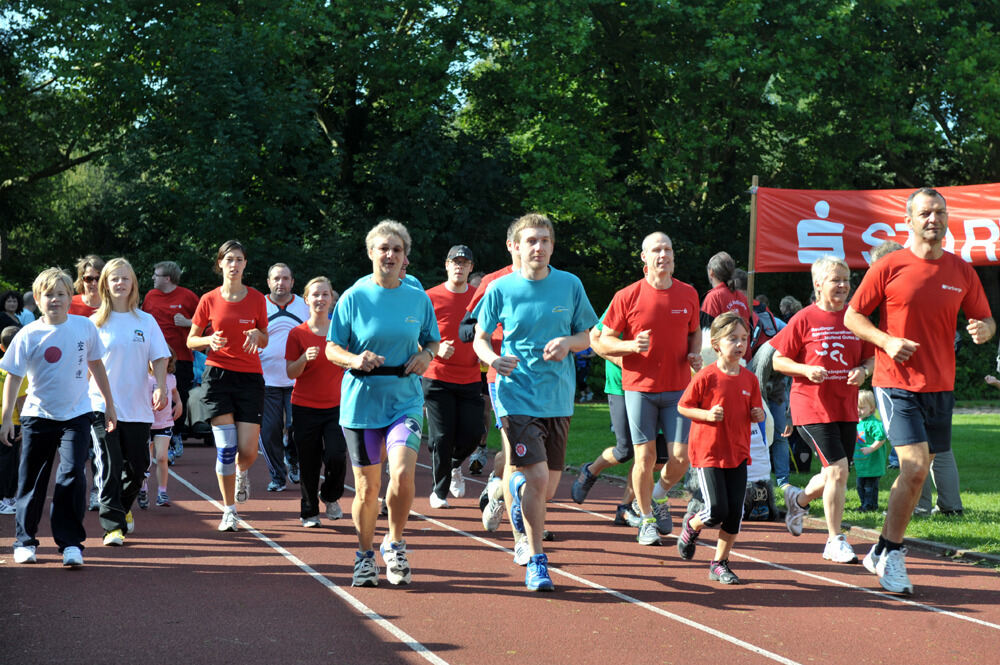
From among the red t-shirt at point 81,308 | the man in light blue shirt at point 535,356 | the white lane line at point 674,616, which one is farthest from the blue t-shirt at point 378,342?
the red t-shirt at point 81,308

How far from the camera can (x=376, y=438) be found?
7.25 meters

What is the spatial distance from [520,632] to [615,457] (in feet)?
11.4

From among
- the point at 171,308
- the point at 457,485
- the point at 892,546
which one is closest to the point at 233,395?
the point at 457,485

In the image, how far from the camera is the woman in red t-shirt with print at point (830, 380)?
8.30 m

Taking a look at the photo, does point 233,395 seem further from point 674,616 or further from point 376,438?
point 674,616

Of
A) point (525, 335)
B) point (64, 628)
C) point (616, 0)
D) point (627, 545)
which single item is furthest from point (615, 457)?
point (616, 0)

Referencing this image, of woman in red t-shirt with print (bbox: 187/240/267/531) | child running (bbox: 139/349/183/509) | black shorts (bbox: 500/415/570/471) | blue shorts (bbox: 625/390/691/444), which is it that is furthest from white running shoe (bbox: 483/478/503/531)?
child running (bbox: 139/349/183/509)

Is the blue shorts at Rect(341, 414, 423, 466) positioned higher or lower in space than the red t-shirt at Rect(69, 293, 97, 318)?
lower

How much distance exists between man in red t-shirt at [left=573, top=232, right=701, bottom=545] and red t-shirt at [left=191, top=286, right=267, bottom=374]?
293 centimetres

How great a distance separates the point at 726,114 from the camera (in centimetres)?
3394

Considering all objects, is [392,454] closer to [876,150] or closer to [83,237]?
[876,150]

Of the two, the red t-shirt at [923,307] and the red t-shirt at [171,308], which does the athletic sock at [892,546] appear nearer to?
the red t-shirt at [923,307]

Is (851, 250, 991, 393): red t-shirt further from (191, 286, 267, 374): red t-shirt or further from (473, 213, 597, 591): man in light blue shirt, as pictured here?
(191, 286, 267, 374): red t-shirt

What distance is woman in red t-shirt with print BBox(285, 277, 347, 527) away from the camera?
31.2ft
